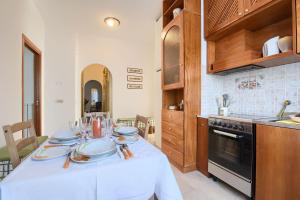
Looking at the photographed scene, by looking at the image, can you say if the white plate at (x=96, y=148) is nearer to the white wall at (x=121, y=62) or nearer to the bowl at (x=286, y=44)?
the bowl at (x=286, y=44)

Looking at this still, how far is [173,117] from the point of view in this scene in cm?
232

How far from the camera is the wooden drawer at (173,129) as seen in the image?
2145 millimetres

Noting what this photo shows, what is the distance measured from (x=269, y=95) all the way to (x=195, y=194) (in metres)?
1.42

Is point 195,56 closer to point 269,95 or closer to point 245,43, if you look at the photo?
point 245,43

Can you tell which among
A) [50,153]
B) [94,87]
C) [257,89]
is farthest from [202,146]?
[94,87]

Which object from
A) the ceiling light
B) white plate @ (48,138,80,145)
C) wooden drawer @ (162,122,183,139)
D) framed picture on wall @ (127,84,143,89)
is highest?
the ceiling light

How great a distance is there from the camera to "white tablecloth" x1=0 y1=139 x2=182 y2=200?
60 centimetres

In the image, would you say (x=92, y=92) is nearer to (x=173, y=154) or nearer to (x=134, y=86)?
(x=134, y=86)

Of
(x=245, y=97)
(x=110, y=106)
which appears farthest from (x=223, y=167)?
(x=110, y=106)

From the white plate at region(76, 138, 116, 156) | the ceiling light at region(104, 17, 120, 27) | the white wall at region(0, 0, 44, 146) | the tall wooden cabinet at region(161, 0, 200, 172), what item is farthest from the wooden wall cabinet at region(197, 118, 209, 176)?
the ceiling light at region(104, 17, 120, 27)

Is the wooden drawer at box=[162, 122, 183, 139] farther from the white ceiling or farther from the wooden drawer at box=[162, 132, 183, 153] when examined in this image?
the white ceiling

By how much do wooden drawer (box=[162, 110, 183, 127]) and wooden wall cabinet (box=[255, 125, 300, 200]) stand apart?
933mm

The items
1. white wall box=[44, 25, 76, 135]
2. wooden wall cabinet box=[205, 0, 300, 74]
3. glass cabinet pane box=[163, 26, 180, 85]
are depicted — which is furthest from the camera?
white wall box=[44, 25, 76, 135]

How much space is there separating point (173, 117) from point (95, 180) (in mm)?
1737
